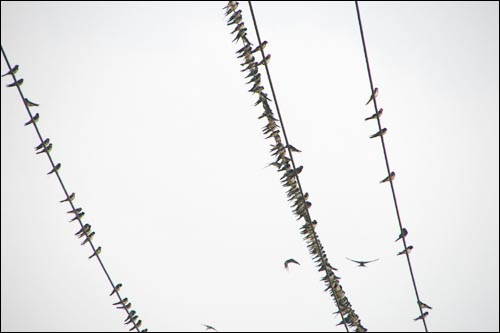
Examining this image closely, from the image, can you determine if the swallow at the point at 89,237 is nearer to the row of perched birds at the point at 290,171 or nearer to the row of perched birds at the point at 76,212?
the row of perched birds at the point at 76,212

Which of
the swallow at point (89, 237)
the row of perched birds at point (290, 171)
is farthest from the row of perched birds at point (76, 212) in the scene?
the row of perched birds at point (290, 171)

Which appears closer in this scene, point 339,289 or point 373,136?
point 373,136

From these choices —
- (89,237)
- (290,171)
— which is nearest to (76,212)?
(89,237)

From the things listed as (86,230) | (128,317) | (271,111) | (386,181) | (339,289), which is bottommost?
(128,317)

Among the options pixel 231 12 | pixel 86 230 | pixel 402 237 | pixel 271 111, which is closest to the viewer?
pixel 231 12

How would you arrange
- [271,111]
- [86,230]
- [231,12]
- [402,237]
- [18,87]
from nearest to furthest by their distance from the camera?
[231,12] → [18,87] → [271,111] → [402,237] → [86,230]

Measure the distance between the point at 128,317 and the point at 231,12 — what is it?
7.04m

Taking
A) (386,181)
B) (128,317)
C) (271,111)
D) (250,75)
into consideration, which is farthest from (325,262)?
(128,317)

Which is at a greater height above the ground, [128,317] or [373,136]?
[373,136]

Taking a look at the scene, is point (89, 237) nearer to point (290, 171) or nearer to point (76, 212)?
point (76, 212)

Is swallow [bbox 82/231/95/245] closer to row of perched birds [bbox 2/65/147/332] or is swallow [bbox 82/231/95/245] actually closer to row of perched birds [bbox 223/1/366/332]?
row of perched birds [bbox 2/65/147/332]

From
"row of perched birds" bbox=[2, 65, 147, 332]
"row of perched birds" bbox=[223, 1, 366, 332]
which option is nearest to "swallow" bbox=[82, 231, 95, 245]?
"row of perched birds" bbox=[2, 65, 147, 332]

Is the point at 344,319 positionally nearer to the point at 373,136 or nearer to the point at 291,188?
the point at 291,188

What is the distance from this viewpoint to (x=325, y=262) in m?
8.55
